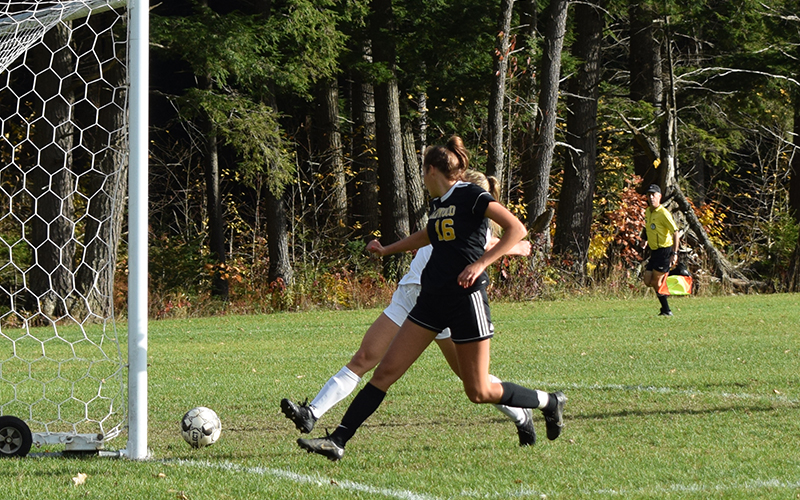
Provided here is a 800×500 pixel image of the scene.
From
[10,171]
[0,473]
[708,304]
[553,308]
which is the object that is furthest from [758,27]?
[0,473]

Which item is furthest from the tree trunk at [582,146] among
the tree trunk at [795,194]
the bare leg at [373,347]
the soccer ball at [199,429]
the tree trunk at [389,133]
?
the soccer ball at [199,429]

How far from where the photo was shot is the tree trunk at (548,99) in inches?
870

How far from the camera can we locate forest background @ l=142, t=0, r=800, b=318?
1967cm

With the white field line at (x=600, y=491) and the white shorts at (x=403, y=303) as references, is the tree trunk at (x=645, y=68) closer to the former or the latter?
the white shorts at (x=403, y=303)

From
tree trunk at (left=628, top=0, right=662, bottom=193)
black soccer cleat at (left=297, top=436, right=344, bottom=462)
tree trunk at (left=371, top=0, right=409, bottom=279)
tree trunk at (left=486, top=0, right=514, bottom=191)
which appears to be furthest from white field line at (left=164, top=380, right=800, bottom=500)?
tree trunk at (left=628, top=0, right=662, bottom=193)

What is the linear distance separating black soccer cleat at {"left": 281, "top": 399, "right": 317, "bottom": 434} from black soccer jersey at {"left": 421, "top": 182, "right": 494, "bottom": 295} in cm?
109

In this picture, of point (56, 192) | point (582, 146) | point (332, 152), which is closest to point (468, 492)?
point (56, 192)

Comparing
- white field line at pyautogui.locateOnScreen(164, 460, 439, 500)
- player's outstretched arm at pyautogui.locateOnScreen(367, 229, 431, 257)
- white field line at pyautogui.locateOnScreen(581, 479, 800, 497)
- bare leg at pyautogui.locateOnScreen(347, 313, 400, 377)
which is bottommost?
white field line at pyautogui.locateOnScreen(581, 479, 800, 497)

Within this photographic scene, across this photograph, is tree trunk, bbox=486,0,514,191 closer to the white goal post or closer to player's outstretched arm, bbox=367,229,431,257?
the white goal post

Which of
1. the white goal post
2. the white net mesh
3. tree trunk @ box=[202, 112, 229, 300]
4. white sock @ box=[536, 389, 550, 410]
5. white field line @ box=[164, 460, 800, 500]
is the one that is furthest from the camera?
tree trunk @ box=[202, 112, 229, 300]

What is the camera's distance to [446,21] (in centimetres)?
2366

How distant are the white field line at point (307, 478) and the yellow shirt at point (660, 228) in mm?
11571

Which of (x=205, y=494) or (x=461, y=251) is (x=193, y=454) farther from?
(x=461, y=251)

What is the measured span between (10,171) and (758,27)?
20.0 m
